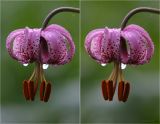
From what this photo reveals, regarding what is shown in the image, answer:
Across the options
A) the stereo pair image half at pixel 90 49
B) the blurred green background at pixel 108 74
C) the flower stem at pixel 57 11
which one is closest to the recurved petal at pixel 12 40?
the stereo pair image half at pixel 90 49

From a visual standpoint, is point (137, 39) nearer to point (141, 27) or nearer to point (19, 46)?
point (141, 27)

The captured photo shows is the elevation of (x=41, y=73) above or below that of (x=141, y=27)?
below

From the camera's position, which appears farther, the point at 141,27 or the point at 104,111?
the point at 104,111

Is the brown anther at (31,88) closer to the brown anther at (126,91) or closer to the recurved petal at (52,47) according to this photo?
the recurved petal at (52,47)

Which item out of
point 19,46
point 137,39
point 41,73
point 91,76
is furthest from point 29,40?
point 137,39

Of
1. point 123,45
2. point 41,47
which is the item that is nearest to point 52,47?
point 41,47

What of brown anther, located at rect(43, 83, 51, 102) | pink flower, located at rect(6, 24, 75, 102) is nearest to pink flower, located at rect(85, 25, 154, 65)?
pink flower, located at rect(6, 24, 75, 102)

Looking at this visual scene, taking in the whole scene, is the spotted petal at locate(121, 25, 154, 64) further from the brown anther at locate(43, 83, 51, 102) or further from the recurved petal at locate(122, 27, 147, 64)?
the brown anther at locate(43, 83, 51, 102)
